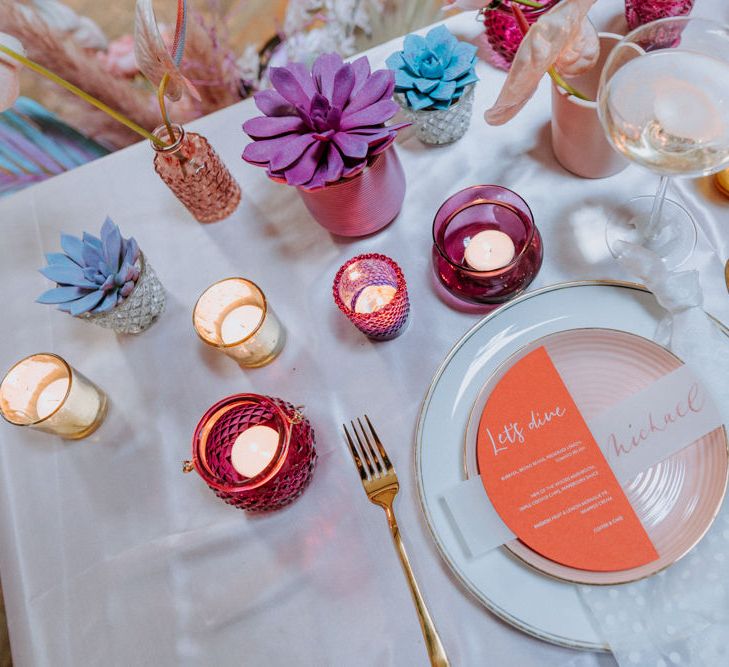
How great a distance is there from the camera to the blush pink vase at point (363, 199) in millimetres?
656

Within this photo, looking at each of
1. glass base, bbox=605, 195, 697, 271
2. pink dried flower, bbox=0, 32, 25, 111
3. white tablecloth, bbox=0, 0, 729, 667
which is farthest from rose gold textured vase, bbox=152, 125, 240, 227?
glass base, bbox=605, 195, 697, 271

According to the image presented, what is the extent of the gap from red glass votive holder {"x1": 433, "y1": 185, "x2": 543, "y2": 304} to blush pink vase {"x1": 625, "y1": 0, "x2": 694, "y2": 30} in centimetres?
31

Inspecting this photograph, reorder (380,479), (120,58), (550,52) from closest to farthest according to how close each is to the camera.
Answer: (550,52), (380,479), (120,58)

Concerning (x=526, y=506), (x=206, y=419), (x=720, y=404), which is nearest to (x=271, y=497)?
(x=206, y=419)

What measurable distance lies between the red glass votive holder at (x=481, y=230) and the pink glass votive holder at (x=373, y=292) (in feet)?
0.20

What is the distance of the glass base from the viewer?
671mm

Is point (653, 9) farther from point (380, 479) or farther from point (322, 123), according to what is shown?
point (380, 479)

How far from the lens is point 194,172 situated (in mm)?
738

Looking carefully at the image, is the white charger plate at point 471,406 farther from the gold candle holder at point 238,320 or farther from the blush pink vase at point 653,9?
the blush pink vase at point 653,9

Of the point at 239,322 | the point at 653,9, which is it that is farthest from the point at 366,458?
the point at 653,9

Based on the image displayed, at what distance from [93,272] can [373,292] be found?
1.04 feet

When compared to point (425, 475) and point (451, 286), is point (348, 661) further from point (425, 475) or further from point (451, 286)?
point (451, 286)

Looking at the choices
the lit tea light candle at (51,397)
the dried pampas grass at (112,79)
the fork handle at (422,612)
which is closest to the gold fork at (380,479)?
the fork handle at (422,612)

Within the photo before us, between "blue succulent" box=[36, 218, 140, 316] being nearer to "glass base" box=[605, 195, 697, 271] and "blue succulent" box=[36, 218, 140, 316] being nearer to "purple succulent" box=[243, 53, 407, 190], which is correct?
"purple succulent" box=[243, 53, 407, 190]
